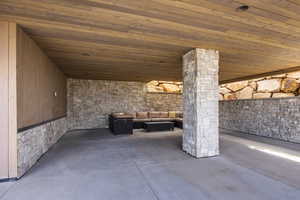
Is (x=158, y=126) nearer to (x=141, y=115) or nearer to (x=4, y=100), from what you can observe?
Answer: (x=141, y=115)

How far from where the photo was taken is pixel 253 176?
261 centimetres

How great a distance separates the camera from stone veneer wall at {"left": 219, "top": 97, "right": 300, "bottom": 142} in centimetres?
502

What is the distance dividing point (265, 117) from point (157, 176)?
18.6ft

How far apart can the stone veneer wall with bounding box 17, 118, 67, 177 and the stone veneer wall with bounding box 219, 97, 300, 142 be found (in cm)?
763

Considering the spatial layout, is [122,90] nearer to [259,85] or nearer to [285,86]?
[259,85]

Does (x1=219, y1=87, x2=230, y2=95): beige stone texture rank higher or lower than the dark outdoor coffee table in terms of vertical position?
higher

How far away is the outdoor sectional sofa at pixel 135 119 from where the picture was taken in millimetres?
6254

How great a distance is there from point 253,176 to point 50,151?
4.83 metres

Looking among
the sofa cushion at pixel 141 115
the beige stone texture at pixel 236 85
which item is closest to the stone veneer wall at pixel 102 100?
the sofa cushion at pixel 141 115

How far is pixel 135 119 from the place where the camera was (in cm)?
763

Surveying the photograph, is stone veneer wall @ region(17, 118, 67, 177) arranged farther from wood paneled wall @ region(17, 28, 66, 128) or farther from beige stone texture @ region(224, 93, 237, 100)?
beige stone texture @ region(224, 93, 237, 100)

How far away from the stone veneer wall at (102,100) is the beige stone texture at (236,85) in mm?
4412

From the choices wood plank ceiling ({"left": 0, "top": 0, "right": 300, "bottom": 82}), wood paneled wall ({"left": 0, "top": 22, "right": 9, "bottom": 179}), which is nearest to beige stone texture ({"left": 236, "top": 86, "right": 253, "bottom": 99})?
wood plank ceiling ({"left": 0, "top": 0, "right": 300, "bottom": 82})

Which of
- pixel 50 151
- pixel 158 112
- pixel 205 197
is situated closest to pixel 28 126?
pixel 50 151
